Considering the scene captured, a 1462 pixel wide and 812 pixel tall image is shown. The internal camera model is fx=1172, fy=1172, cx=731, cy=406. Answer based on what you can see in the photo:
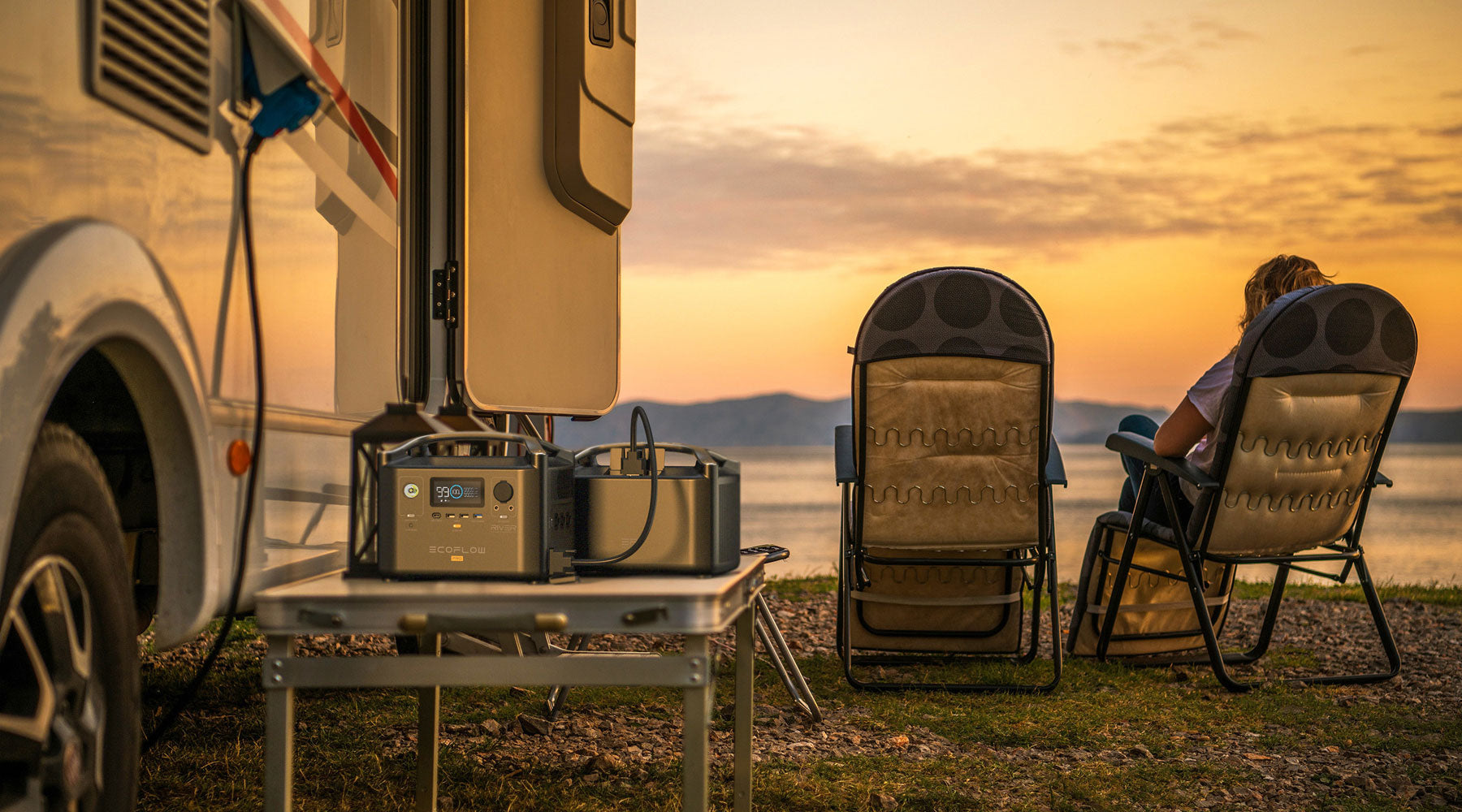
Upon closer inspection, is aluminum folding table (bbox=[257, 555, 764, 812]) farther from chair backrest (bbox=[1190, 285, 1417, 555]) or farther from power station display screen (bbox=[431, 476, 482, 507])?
chair backrest (bbox=[1190, 285, 1417, 555])

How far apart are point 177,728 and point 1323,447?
12.1 ft

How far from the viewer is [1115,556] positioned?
446 centimetres

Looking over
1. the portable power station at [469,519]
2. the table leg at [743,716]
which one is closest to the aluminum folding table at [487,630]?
the portable power station at [469,519]

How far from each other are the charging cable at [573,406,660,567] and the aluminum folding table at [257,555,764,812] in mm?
190

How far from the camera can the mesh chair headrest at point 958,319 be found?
386 centimetres

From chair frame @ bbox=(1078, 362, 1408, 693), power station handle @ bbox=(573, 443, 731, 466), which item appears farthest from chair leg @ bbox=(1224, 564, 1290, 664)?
power station handle @ bbox=(573, 443, 731, 466)

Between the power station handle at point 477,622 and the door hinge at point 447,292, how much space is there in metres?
1.44

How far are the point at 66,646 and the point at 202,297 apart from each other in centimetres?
51

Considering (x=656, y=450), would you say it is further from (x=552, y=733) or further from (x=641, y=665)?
(x=552, y=733)

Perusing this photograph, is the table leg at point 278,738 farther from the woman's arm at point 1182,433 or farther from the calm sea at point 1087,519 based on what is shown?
the calm sea at point 1087,519

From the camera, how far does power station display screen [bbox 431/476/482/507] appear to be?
70.7 inches

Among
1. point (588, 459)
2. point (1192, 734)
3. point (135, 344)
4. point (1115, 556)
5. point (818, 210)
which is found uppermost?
point (818, 210)

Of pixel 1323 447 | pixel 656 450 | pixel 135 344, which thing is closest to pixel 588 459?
pixel 656 450

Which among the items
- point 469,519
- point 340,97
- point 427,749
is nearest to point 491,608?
point 469,519
